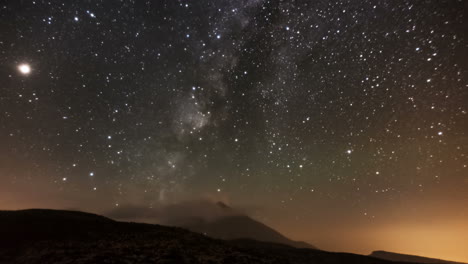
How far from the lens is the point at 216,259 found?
1581 cm

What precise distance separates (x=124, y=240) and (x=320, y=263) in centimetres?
2282

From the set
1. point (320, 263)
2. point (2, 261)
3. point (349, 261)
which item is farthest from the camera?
point (349, 261)

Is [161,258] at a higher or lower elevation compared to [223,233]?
higher

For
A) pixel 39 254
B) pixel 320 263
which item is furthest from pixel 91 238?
pixel 320 263

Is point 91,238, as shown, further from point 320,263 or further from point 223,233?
point 223,233

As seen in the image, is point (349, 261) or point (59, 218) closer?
point (59, 218)

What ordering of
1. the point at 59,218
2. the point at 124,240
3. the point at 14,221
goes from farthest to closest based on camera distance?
the point at 59,218 → the point at 14,221 → the point at 124,240

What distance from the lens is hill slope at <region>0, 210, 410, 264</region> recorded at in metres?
14.8

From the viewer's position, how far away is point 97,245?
17.5 metres

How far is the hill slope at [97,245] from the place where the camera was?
14812mm

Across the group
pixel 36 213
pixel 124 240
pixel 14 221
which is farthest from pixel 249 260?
pixel 36 213

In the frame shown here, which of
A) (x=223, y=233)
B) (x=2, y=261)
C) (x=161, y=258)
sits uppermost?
(x=161, y=258)

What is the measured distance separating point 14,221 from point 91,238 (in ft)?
28.4

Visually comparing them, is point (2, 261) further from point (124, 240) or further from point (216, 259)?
point (216, 259)
